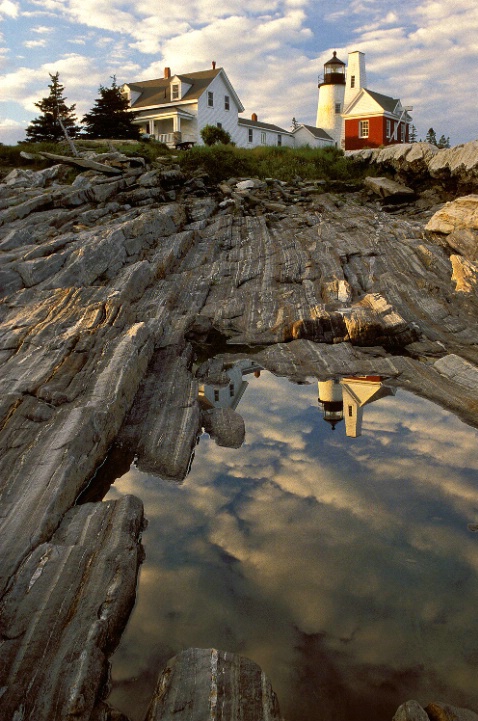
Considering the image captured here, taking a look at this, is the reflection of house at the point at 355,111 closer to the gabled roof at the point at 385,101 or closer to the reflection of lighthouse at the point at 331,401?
the gabled roof at the point at 385,101

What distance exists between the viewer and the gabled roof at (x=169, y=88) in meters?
50.2

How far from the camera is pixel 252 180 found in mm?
35719

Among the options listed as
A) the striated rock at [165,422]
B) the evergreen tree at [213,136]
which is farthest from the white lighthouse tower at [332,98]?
the striated rock at [165,422]

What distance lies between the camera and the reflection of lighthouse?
15.4 metres

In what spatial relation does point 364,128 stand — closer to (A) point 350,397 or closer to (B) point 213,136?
(B) point 213,136

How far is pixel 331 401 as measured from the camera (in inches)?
639

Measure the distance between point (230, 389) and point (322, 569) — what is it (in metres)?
8.91

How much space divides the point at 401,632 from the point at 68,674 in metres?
4.56

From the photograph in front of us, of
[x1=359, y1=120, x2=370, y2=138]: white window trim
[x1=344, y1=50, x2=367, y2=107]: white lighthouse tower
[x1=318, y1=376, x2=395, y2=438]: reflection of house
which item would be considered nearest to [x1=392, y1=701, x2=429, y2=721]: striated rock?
[x1=318, y1=376, x2=395, y2=438]: reflection of house

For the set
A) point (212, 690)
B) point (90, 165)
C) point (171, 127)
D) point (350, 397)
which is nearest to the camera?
point (212, 690)

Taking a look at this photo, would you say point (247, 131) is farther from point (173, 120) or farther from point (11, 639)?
point (11, 639)

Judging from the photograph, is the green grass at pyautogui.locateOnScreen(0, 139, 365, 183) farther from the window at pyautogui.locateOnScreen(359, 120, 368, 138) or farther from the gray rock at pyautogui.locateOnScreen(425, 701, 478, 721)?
the gray rock at pyautogui.locateOnScreen(425, 701, 478, 721)

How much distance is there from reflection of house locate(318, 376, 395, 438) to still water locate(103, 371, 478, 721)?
0.89 metres

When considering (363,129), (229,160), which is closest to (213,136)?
(229,160)
